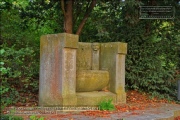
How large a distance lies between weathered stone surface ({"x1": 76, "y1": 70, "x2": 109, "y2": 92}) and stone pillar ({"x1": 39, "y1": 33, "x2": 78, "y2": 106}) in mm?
476

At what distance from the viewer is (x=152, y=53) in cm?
870

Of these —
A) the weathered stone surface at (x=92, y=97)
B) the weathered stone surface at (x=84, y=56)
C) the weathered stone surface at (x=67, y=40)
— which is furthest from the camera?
the weathered stone surface at (x=84, y=56)

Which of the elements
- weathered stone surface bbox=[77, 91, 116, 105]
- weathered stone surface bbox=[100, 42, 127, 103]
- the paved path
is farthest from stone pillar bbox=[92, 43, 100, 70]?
the paved path

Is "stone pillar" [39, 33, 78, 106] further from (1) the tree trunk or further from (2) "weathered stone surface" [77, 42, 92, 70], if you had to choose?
(1) the tree trunk

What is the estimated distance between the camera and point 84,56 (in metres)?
6.34

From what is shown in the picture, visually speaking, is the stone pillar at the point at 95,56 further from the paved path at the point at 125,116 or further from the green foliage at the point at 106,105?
the paved path at the point at 125,116

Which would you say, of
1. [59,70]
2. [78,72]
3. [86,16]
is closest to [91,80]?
[78,72]

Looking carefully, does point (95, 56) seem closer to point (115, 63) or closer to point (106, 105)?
point (115, 63)

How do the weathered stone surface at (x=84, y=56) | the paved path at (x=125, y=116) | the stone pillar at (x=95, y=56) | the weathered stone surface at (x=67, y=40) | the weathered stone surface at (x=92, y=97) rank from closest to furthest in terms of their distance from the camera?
the paved path at (x=125, y=116)
the weathered stone surface at (x=67, y=40)
the weathered stone surface at (x=92, y=97)
the weathered stone surface at (x=84, y=56)
the stone pillar at (x=95, y=56)

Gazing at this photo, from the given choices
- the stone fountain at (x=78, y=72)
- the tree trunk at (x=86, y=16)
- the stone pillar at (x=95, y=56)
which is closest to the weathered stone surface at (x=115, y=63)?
the stone fountain at (x=78, y=72)

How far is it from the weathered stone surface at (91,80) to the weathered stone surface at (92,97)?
0.42ft

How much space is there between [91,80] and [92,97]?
0.43 meters

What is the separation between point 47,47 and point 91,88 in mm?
1511

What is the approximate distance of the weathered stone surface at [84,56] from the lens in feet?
20.4
